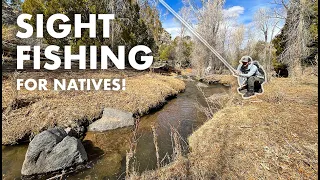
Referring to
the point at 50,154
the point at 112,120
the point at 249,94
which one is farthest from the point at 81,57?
the point at 249,94

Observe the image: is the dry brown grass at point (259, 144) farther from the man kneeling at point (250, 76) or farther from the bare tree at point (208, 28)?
the bare tree at point (208, 28)

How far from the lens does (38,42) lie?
18031mm

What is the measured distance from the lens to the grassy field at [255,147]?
15.4 feet

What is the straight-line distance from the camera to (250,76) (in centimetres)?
265

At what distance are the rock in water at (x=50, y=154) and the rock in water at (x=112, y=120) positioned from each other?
242 cm

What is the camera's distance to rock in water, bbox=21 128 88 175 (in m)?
5.78

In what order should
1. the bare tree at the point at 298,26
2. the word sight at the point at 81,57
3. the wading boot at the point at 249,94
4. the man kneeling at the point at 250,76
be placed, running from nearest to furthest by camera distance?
the man kneeling at the point at 250,76
the wading boot at the point at 249,94
the bare tree at the point at 298,26
the word sight at the point at 81,57

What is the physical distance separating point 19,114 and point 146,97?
6.07 meters

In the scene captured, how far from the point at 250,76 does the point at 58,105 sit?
27.2 ft

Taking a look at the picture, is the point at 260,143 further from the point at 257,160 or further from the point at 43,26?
the point at 43,26

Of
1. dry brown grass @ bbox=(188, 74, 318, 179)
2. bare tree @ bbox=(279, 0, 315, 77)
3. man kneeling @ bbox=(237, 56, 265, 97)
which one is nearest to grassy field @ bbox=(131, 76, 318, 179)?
dry brown grass @ bbox=(188, 74, 318, 179)

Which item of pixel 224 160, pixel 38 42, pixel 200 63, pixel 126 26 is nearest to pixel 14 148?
pixel 224 160

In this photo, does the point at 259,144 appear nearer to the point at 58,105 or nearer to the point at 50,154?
the point at 50,154

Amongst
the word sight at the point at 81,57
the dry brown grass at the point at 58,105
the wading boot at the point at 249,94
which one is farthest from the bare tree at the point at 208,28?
Answer: the wading boot at the point at 249,94
